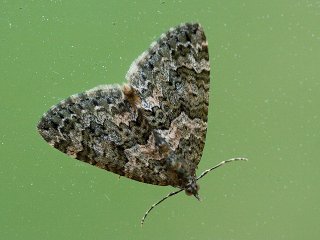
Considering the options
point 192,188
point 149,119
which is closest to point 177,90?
point 149,119

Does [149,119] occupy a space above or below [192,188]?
above

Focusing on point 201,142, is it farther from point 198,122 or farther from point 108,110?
point 108,110

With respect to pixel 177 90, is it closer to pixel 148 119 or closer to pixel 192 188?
pixel 148 119

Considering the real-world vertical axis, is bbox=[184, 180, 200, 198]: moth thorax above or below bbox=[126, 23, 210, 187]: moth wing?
below

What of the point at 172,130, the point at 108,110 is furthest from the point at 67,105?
the point at 172,130

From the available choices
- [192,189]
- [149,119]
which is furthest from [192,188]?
[149,119]

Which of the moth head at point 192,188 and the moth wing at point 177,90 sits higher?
the moth wing at point 177,90

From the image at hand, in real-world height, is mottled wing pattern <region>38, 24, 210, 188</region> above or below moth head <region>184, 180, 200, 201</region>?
above
